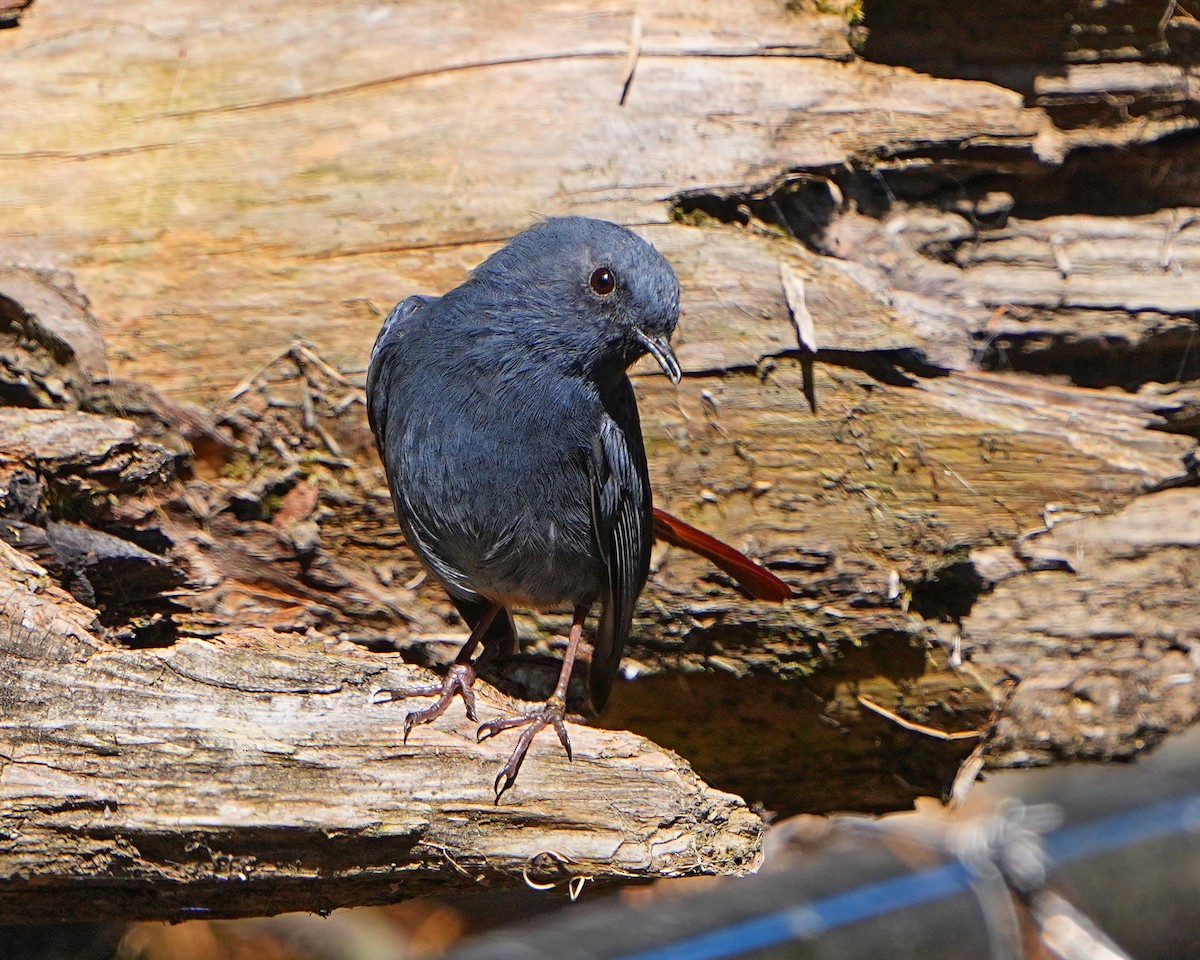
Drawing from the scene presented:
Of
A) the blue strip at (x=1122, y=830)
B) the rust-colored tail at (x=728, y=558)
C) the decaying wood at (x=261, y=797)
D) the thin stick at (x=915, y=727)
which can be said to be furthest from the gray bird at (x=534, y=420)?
the blue strip at (x=1122, y=830)

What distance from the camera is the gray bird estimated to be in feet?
10.6

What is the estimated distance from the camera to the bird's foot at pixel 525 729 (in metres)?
2.80

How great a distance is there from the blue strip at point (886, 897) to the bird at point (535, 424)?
148cm

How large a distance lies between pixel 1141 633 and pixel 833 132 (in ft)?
6.53

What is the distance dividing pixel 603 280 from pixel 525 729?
1.26m

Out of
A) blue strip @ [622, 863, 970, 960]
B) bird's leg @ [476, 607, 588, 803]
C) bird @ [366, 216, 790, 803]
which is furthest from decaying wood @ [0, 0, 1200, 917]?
blue strip @ [622, 863, 970, 960]

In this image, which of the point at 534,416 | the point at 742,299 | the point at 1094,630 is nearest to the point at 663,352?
the point at 534,416

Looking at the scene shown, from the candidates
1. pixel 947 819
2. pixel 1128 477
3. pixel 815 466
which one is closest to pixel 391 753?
pixel 815 466

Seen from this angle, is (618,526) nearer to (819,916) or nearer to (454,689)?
(454,689)

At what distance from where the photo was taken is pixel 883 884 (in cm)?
455

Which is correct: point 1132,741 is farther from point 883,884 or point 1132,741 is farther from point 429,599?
point 429,599

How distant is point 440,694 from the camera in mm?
3158

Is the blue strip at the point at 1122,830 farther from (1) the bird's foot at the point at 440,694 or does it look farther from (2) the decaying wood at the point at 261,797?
(1) the bird's foot at the point at 440,694

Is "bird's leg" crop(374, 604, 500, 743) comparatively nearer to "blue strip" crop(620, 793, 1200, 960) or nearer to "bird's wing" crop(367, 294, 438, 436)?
"bird's wing" crop(367, 294, 438, 436)
